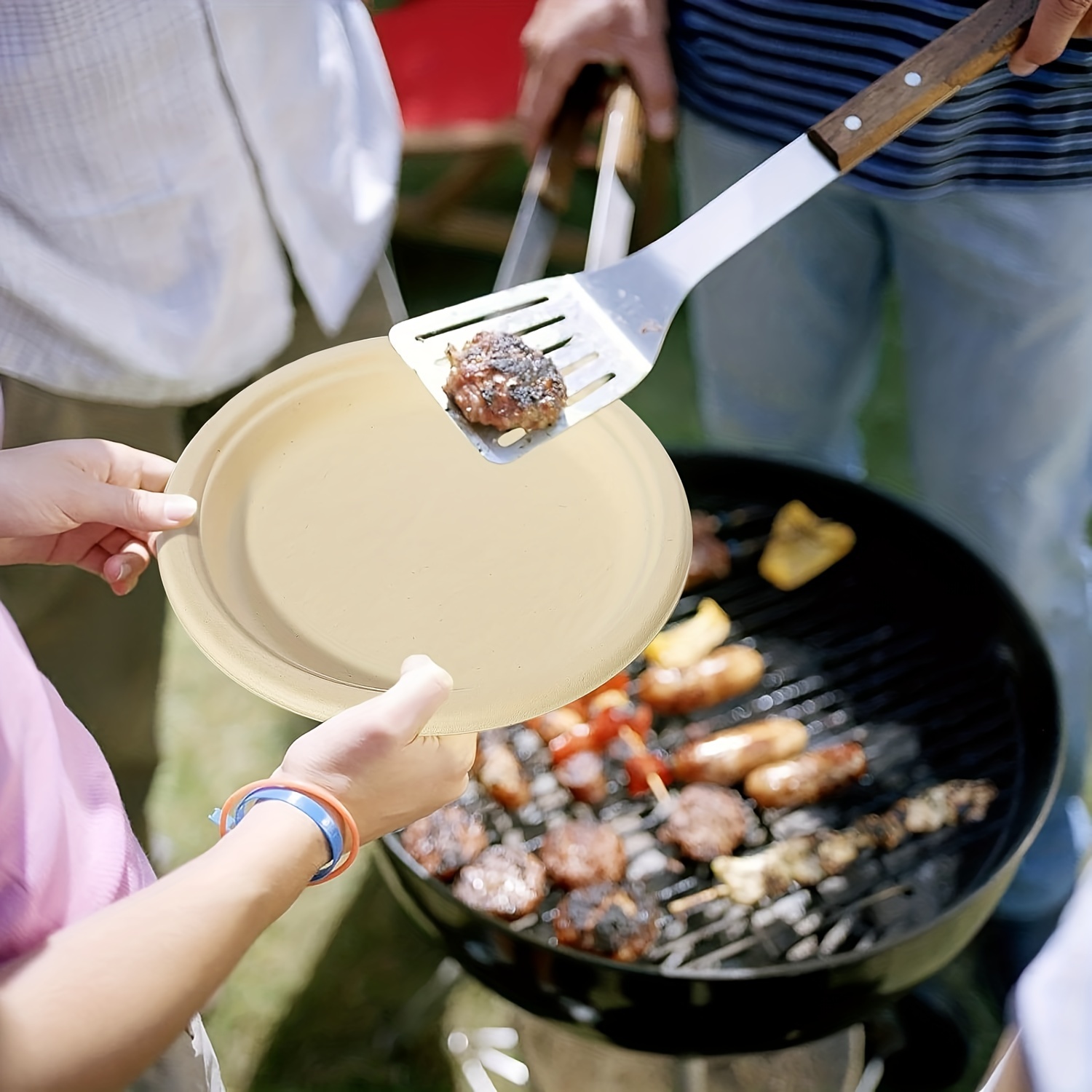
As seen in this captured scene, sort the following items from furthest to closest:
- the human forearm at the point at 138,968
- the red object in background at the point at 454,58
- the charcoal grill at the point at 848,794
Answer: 1. the red object in background at the point at 454,58
2. the charcoal grill at the point at 848,794
3. the human forearm at the point at 138,968

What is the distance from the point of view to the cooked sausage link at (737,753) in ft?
6.40

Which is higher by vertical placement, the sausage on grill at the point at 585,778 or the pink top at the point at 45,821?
the pink top at the point at 45,821

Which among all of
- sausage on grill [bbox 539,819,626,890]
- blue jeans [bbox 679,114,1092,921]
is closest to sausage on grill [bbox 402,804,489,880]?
sausage on grill [bbox 539,819,626,890]

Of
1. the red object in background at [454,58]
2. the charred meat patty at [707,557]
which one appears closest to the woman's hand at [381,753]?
the charred meat patty at [707,557]

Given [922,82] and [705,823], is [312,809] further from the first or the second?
[922,82]

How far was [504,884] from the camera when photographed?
1792mm

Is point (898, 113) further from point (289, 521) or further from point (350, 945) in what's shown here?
point (350, 945)

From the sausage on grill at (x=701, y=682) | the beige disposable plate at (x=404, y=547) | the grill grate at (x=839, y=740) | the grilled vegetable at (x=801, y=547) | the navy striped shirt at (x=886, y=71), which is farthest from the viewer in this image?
the grilled vegetable at (x=801, y=547)

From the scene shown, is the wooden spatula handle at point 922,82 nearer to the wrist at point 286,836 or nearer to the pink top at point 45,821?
the wrist at point 286,836

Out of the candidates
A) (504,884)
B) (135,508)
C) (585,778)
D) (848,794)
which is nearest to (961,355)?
(848,794)

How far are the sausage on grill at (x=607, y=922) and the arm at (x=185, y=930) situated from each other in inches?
27.3

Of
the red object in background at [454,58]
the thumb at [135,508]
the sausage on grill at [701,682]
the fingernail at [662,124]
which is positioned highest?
the fingernail at [662,124]

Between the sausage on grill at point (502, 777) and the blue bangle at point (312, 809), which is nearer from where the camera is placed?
the blue bangle at point (312, 809)

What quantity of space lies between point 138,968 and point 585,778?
1.11 metres
